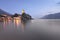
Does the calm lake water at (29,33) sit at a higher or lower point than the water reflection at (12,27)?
lower

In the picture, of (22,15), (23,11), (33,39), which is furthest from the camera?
(22,15)

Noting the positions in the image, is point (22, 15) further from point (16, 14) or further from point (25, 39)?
point (25, 39)

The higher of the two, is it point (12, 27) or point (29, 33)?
point (12, 27)

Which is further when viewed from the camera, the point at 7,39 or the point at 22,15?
the point at 22,15

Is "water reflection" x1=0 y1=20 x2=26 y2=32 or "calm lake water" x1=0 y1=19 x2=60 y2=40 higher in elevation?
"water reflection" x1=0 y1=20 x2=26 y2=32

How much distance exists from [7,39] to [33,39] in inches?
28.8

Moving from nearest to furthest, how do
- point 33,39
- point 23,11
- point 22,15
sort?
point 33,39 → point 23,11 → point 22,15

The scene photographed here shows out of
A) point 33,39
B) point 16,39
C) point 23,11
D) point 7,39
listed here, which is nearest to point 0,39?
point 7,39

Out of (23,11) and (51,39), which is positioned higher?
(23,11)

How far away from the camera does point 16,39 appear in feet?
11.3

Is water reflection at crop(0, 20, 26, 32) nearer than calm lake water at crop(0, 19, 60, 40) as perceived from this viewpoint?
No

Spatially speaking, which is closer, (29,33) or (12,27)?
(29,33)

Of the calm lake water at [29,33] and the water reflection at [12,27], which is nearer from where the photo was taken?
the calm lake water at [29,33]

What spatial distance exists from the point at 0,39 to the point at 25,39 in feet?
2.30
